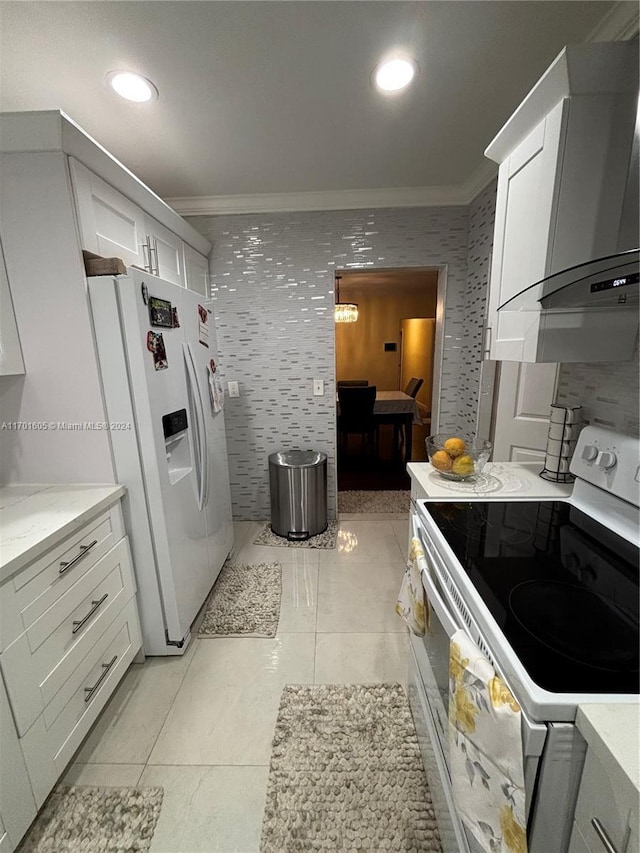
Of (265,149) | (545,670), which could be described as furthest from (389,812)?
(265,149)

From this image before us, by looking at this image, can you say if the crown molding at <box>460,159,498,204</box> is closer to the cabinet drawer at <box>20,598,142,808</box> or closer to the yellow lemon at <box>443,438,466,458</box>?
the yellow lemon at <box>443,438,466,458</box>

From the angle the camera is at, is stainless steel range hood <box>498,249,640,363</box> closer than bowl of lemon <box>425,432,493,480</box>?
Yes

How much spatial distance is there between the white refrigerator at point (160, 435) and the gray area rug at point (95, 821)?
0.53 metres

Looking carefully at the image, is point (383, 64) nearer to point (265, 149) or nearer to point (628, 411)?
point (265, 149)

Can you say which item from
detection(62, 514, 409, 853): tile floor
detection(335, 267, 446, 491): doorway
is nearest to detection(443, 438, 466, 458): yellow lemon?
detection(62, 514, 409, 853): tile floor

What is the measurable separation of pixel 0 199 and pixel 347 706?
2327 millimetres

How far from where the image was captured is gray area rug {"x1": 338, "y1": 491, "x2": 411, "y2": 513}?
3108mm

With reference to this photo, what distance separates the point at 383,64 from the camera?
4.29ft

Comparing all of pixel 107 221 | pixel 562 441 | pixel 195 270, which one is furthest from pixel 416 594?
pixel 195 270

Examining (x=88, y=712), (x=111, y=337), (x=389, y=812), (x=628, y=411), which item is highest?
(x=111, y=337)

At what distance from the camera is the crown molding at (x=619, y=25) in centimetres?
109

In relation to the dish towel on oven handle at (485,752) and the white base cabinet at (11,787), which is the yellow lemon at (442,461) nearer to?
the dish towel on oven handle at (485,752)

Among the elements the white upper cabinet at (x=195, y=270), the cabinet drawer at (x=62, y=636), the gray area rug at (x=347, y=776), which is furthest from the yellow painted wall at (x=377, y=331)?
the gray area rug at (x=347, y=776)

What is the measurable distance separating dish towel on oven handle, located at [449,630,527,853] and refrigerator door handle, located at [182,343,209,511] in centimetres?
145
